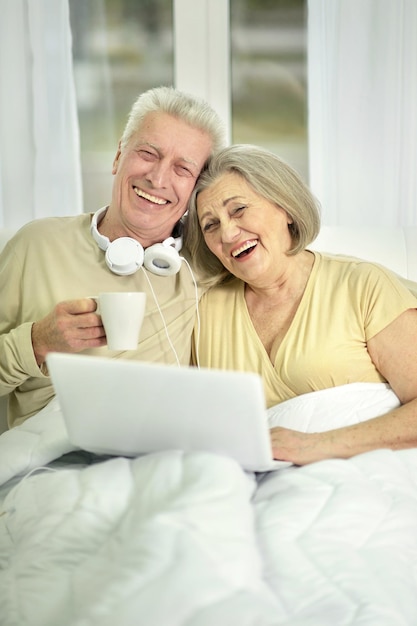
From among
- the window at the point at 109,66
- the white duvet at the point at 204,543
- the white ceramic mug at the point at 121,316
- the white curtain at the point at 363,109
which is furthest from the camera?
the window at the point at 109,66

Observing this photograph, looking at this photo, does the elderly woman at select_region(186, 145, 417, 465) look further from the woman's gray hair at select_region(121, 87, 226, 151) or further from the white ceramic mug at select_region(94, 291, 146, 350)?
the white ceramic mug at select_region(94, 291, 146, 350)

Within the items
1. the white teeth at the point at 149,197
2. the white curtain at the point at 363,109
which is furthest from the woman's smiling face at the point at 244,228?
the white curtain at the point at 363,109

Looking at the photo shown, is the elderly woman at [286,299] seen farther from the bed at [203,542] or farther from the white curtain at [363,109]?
the white curtain at [363,109]

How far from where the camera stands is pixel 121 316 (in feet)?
5.06

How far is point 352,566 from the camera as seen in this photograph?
1.19 metres

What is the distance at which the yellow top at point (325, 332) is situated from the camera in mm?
1842

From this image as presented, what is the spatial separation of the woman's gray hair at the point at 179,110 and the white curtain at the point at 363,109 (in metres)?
1.10

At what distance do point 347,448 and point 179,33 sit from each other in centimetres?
216

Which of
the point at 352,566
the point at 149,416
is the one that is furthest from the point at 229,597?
the point at 149,416

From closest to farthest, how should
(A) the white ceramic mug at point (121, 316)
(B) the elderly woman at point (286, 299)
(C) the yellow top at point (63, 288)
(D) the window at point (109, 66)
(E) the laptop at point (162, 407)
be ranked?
(E) the laptop at point (162, 407), (A) the white ceramic mug at point (121, 316), (B) the elderly woman at point (286, 299), (C) the yellow top at point (63, 288), (D) the window at point (109, 66)

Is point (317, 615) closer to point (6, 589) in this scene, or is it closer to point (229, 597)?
point (229, 597)

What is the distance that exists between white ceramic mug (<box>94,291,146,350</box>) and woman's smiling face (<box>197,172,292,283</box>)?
41 centimetres

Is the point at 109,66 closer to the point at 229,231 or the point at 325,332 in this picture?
the point at 229,231

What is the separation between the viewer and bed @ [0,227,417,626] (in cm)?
102
